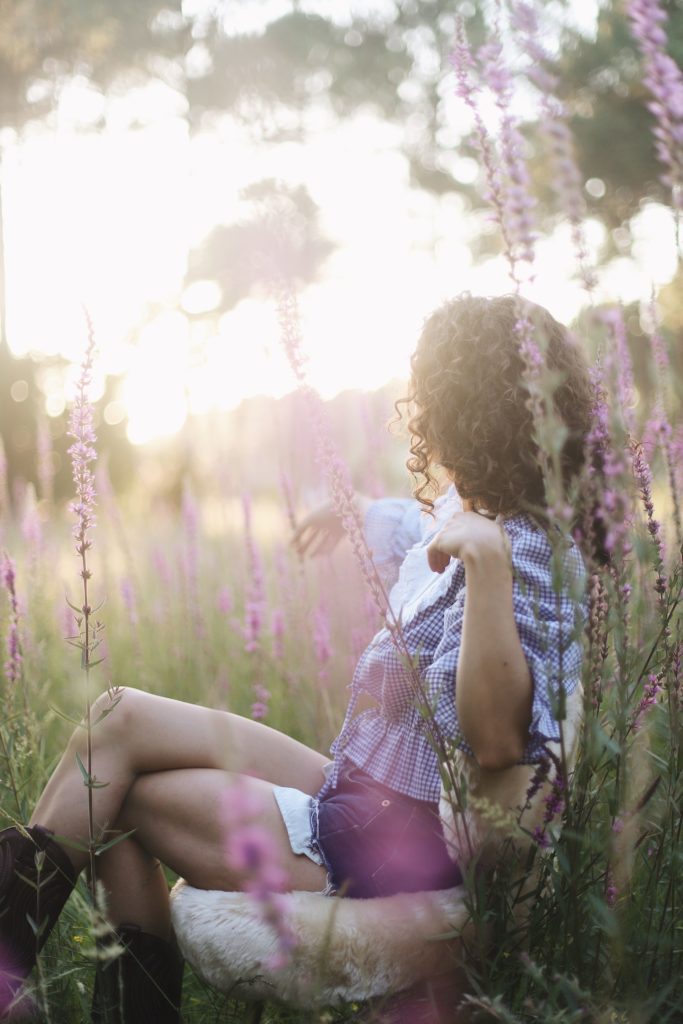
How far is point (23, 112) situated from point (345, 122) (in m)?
4.98

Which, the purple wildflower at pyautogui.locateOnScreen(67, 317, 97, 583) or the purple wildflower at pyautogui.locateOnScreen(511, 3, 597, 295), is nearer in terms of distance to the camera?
the purple wildflower at pyautogui.locateOnScreen(511, 3, 597, 295)

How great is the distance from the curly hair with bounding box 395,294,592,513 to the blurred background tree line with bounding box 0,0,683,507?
7.60 metres

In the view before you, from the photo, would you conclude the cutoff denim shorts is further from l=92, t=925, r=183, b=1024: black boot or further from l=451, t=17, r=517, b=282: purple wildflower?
l=451, t=17, r=517, b=282: purple wildflower

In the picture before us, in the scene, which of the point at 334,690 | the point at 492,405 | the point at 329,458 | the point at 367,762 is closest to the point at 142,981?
the point at 367,762

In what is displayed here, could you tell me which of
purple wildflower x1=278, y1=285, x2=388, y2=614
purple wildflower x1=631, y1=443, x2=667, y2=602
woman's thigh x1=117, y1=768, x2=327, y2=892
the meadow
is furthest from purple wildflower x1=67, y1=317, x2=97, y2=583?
purple wildflower x1=631, y1=443, x2=667, y2=602

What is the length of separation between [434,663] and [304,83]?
13.2m

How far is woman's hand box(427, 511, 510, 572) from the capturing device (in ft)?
4.18

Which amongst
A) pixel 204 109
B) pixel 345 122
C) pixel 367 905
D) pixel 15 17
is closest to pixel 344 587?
pixel 367 905

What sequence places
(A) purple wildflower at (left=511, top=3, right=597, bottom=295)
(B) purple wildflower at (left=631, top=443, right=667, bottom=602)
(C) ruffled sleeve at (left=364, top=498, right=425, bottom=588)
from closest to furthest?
(A) purple wildflower at (left=511, top=3, right=597, bottom=295)
(B) purple wildflower at (left=631, top=443, right=667, bottom=602)
(C) ruffled sleeve at (left=364, top=498, right=425, bottom=588)

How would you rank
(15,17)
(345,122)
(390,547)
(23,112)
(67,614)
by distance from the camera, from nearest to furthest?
(390,547) < (67,614) < (15,17) < (23,112) < (345,122)

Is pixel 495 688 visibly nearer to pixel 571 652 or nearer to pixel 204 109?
pixel 571 652

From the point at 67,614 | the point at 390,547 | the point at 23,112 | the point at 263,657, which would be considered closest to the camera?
the point at 390,547

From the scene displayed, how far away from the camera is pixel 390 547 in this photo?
2.59 m

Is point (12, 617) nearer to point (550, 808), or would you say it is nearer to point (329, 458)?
point (329, 458)
